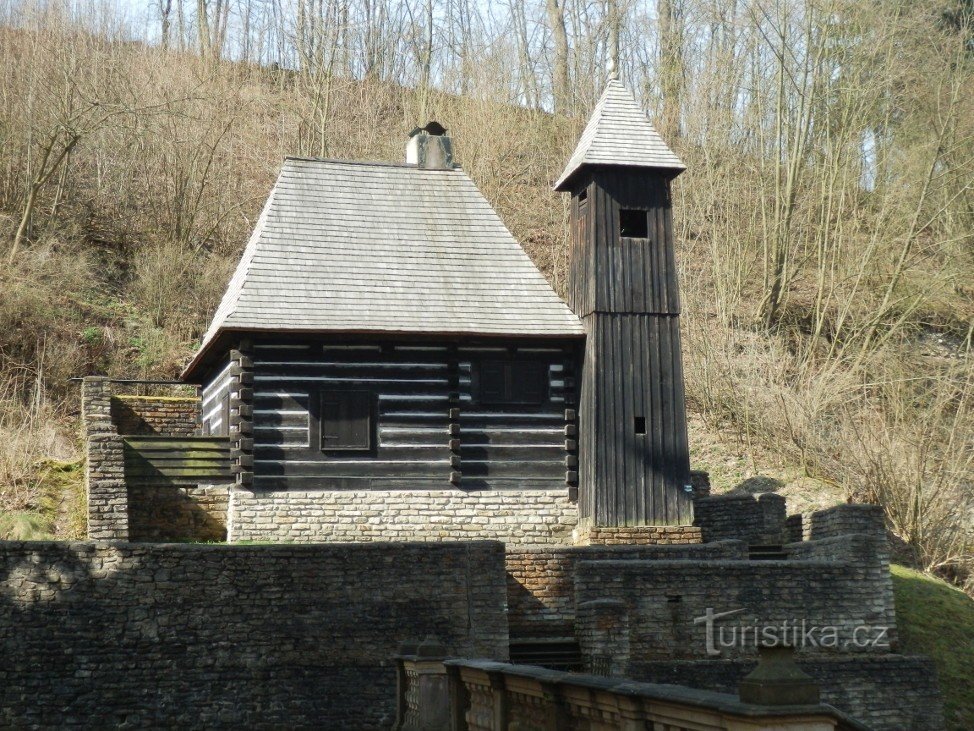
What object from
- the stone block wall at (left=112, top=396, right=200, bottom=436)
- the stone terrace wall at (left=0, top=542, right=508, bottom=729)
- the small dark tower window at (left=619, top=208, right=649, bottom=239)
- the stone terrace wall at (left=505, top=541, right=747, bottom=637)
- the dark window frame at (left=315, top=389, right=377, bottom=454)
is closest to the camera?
the stone terrace wall at (left=0, top=542, right=508, bottom=729)

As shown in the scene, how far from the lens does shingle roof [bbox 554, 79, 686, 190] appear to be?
66.3 feet

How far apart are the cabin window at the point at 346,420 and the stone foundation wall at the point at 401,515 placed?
73 cm

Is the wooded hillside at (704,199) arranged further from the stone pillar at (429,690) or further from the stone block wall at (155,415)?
the stone pillar at (429,690)

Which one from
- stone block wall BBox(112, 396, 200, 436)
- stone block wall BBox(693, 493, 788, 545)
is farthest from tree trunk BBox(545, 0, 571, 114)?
stone block wall BBox(693, 493, 788, 545)

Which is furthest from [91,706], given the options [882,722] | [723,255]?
[723,255]

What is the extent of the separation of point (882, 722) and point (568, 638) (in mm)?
4126

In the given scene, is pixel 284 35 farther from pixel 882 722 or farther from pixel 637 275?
pixel 882 722

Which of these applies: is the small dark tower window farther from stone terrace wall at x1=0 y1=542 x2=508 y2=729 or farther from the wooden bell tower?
stone terrace wall at x1=0 y1=542 x2=508 y2=729

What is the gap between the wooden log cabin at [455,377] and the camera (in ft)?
62.1

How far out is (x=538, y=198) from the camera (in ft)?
115

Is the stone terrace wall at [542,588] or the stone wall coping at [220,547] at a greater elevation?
the stone wall coping at [220,547]

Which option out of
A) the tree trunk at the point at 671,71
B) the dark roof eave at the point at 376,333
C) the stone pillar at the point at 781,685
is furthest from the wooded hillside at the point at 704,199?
the stone pillar at the point at 781,685

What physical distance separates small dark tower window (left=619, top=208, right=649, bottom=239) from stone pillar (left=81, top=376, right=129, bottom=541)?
27.5 feet

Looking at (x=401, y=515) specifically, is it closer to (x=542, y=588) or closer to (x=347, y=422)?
(x=347, y=422)
